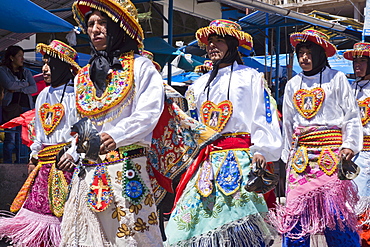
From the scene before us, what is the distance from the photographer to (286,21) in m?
14.4

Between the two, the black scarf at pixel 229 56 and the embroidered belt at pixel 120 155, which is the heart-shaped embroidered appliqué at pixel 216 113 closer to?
the black scarf at pixel 229 56

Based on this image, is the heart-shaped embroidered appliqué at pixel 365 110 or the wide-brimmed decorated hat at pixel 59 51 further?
the heart-shaped embroidered appliqué at pixel 365 110

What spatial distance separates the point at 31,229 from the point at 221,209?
75.5 inches

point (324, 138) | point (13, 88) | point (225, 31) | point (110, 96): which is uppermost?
point (225, 31)

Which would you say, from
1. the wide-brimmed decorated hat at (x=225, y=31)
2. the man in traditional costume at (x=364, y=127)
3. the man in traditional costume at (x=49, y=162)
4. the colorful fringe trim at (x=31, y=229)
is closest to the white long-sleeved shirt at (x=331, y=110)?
the wide-brimmed decorated hat at (x=225, y=31)

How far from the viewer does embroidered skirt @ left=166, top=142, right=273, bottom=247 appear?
16.3ft

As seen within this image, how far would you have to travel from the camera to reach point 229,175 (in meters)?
5.08

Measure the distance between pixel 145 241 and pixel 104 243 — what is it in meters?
0.23

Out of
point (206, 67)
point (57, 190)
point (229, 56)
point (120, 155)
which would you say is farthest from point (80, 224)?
point (206, 67)

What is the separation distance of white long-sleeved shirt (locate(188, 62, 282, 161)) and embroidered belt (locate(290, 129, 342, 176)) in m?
1.14

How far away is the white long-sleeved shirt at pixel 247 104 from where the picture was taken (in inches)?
195

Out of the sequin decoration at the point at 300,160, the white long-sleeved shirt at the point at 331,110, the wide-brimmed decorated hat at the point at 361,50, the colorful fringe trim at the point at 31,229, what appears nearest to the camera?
the colorful fringe trim at the point at 31,229

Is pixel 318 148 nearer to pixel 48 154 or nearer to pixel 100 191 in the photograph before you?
pixel 48 154

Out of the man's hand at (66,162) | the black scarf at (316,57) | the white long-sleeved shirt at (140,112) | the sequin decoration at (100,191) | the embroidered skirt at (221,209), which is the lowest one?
the embroidered skirt at (221,209)
